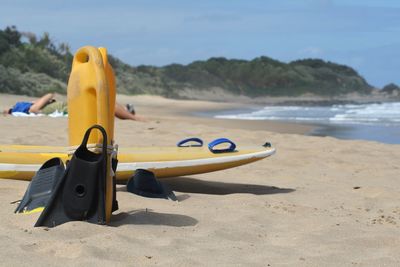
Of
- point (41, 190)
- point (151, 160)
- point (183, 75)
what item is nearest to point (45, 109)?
point (151, 160)

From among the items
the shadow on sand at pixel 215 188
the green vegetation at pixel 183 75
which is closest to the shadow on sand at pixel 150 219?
the shadow on sand at pixel 215 188

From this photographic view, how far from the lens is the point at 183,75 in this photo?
Result: 57531 mm

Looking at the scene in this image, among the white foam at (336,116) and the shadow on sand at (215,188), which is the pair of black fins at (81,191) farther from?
the white foam at (336,116)

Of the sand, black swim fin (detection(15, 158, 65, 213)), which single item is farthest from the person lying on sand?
black swim fin (detection(15, 158, 65, 213))

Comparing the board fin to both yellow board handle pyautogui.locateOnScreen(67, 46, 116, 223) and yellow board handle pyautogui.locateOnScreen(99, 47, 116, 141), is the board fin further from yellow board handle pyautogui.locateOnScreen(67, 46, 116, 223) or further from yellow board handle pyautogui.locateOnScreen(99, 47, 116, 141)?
yellow board handle pyautogui.locateOnScreen(99, 47, 116, 141)

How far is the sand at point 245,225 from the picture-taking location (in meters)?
2.85

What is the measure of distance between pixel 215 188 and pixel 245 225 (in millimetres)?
1590

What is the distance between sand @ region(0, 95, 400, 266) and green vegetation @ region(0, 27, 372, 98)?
1811 cm

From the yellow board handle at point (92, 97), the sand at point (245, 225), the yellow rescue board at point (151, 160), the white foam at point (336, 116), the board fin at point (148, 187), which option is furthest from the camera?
the white foam at point (336, 116)

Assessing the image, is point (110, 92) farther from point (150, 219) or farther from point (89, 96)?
point (150, 219)

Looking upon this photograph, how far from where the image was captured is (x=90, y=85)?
3389mm

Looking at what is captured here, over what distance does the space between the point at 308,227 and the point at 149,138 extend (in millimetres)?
4777

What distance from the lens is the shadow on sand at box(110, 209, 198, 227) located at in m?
3.48

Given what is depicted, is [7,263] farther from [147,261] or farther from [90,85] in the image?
[90,85]
